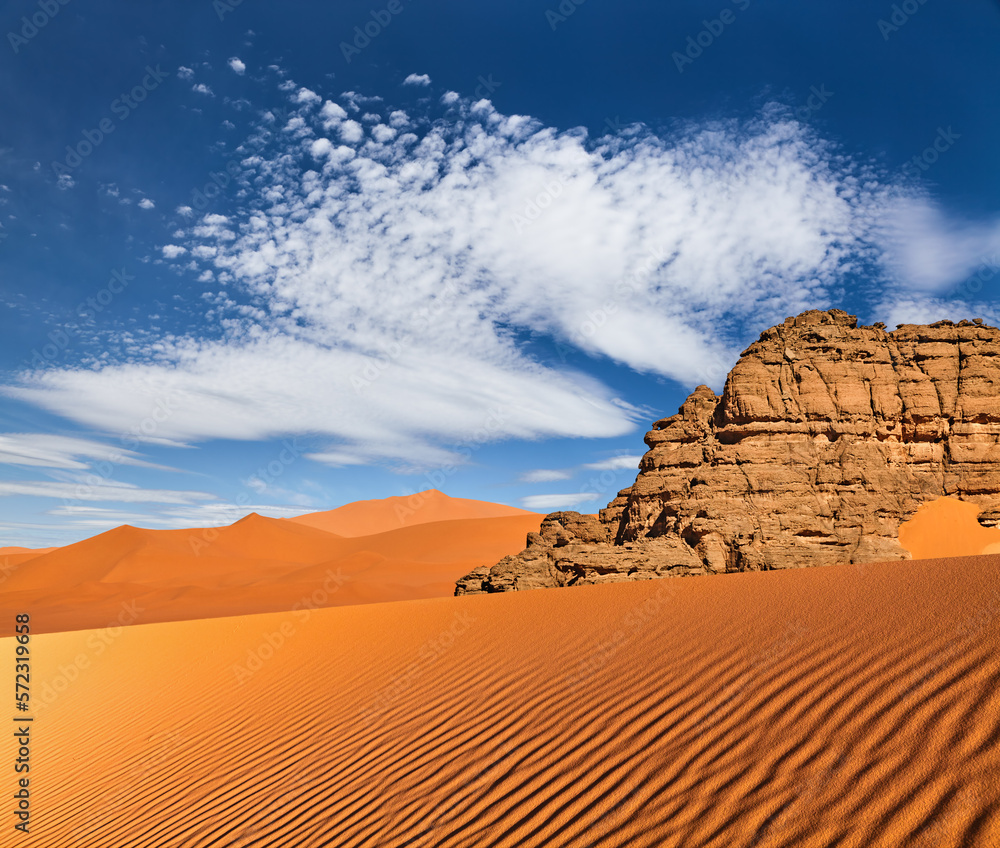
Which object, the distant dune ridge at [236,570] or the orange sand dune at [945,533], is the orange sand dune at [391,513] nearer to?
the distant dune ridge at [236,570]

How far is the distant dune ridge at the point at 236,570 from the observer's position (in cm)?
3428

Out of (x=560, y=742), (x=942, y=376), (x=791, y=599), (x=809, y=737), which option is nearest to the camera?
(x=809, y=737)

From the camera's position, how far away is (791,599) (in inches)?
249

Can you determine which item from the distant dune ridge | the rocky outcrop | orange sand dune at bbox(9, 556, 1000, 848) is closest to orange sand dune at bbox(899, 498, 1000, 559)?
the rocky outcrop

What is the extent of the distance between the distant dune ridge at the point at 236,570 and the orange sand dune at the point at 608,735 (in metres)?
24.3

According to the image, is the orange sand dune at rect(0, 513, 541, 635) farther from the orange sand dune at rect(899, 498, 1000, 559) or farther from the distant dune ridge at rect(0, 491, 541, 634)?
the orange sand dune at rect(899, 498, 1000, 559)

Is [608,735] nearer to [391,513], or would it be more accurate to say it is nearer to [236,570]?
[236,570]

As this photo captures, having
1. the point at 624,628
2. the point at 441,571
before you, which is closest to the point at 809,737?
the point at 624,628

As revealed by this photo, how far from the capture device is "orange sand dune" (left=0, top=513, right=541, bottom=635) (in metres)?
34.2

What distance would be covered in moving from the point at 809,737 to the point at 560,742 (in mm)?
1794

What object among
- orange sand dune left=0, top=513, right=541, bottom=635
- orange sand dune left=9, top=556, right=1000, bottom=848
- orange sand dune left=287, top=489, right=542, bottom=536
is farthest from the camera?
orange sand dune left=287, top=489, right=542, bottom=536

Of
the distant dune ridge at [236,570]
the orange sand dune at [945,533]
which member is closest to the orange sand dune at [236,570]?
the distant dune ridge at [236,570]

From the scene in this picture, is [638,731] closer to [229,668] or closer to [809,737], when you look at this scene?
[809,737]

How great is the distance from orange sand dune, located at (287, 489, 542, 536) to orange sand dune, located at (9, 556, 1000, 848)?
339ft
